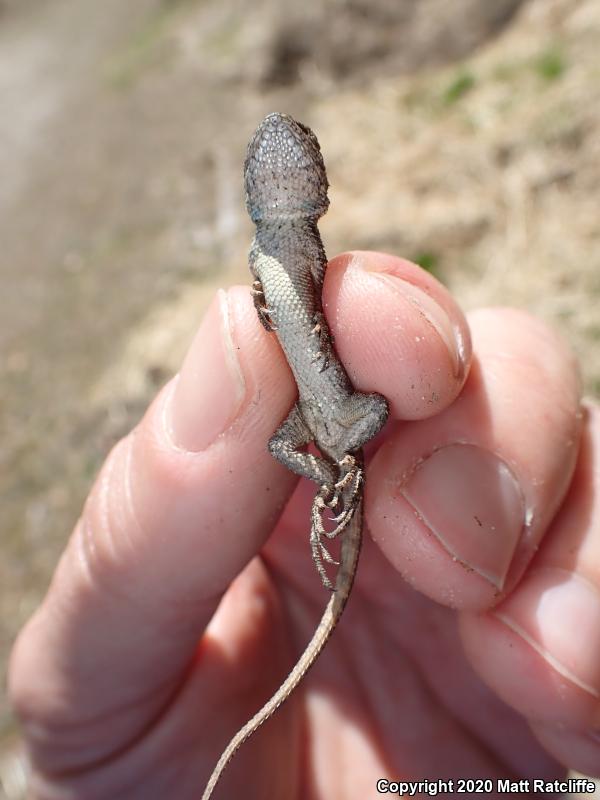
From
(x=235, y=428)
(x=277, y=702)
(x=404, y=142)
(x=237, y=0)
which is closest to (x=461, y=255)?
(x=404, y=142)

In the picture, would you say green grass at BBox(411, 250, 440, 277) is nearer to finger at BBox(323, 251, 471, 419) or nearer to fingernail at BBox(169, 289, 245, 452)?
finger at BBox(323, 251, 471, 419)

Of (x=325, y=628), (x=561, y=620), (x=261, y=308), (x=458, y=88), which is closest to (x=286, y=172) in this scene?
(x=261, y=308)

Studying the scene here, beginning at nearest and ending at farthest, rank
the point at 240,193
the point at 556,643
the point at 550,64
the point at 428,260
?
the point at 556,643 → the point at 428,260 → the point at 550,64 → the point at 240,193

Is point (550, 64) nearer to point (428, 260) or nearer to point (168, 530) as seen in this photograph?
→ point (428, 260)

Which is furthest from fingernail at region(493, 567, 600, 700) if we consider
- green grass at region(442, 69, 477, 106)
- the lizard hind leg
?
green grass at region(442, 69, 477, 106)

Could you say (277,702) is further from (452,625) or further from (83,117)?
(83,117)

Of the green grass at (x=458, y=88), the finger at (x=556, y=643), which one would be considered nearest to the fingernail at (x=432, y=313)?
the finger at (x=556, y=643)
